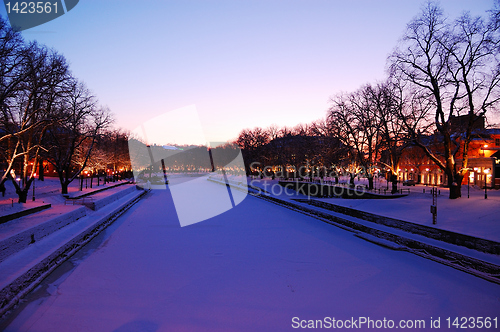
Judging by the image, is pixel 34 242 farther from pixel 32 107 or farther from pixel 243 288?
pixel 32 107

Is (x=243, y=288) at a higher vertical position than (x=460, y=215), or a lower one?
lower

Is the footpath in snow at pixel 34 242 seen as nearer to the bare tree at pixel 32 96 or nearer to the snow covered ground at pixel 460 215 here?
the bare tree at pixel 32 96

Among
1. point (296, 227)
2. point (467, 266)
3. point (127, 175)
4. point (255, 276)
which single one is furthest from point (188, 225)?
point (127, 175)

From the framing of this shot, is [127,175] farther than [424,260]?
Yes

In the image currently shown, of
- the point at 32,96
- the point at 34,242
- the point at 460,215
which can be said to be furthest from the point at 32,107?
the point at 460,215

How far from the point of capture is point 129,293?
25.3 ft

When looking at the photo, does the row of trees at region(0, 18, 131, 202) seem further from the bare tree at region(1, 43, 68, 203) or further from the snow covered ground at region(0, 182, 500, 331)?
the snow covered ground at region(0, 182, 500, 331)

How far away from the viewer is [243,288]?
26.5 feet

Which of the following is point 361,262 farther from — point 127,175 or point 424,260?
point 127,175

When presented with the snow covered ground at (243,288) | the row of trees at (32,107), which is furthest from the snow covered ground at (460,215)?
the row of trees at (32,107)

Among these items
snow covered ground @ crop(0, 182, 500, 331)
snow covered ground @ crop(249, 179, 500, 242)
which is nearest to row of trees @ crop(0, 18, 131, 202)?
snow covered ground @ crop(0, 182, 500, 331)

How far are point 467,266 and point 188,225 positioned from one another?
1302cm

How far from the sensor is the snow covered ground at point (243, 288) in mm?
6410

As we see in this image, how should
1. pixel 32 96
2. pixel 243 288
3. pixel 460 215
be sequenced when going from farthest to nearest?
pixel 32 96, pixel 460 215, pixel 243 288
